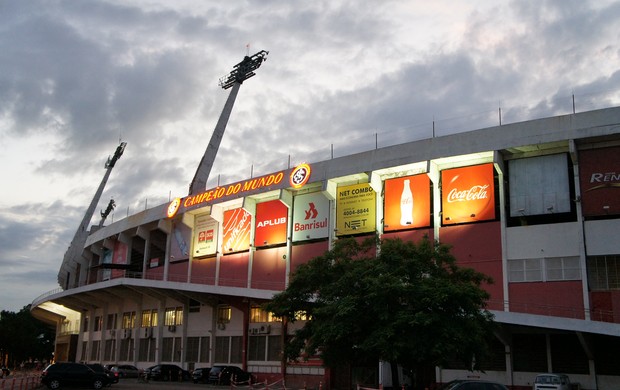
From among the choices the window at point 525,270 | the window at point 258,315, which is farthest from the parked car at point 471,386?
the window at point 258,315

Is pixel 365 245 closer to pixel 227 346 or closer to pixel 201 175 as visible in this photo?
pixel 227 346

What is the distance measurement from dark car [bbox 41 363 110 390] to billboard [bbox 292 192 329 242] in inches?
775

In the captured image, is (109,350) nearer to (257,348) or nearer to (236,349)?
(236,349)

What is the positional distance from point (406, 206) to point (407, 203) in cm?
24

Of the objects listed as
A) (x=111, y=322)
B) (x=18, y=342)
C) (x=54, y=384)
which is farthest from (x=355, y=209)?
(x=18, y=342)

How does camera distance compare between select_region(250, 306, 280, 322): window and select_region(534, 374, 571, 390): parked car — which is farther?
select_region(250, 306, 280, 322): window

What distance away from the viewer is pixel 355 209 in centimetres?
5006

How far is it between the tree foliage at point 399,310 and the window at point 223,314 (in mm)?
27582

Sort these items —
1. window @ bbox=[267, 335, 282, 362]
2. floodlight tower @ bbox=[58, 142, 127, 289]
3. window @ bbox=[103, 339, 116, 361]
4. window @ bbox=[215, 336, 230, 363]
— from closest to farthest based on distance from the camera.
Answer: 1. window @ bbox=[267, 335, 282, 362]
2. window @ bbox=[215, 336, 230, 363]
3. window @ bbox=[103, 339, 116, 361]
4. floodlight tower @ bbox=[58, 142, 127, 289]

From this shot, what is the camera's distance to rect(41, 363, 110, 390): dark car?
3975 cm

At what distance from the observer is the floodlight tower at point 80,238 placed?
100 metres

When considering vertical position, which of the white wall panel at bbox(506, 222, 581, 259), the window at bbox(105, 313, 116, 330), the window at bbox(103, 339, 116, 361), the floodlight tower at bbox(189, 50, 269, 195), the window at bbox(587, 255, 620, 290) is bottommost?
the window at bbox(103, 339, 116, 361)

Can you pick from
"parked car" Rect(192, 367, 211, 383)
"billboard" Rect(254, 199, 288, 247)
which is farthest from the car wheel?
"billboard" Rect(254, 199, 288, 247)

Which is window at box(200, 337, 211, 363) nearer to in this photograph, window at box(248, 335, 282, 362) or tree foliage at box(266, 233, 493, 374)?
window at box(248, 335, 282, 362)
